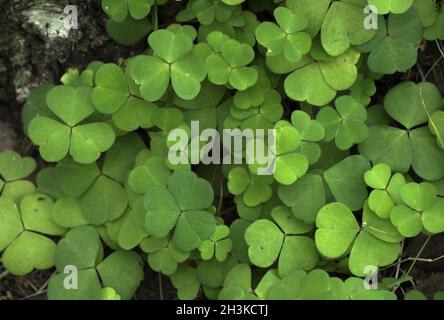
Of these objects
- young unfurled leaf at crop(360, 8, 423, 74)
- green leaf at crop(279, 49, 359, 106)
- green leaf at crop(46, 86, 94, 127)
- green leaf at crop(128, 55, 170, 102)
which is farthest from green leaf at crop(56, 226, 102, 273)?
young unfurled leaf at crop(360, 8, 423, 74)

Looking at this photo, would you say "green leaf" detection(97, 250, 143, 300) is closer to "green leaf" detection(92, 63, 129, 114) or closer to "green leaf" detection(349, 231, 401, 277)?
"green leaf" detection(92, 63, 129, 114)

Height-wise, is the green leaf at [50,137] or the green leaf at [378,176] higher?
the green leaf at [50,137]

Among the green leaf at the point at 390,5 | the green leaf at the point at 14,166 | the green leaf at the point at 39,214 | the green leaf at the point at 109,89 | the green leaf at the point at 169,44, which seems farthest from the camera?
the green leaf at the point at 14,166

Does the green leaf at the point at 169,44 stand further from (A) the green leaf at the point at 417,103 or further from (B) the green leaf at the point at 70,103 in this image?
(A) the green leaf at the point at 417,103

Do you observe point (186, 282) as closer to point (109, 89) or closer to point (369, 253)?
point (369, 253)

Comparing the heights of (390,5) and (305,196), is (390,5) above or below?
above

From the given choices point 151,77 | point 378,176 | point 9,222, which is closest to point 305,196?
point 378,176

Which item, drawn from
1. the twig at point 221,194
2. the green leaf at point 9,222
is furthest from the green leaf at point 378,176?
the green leaf at point 9,222
